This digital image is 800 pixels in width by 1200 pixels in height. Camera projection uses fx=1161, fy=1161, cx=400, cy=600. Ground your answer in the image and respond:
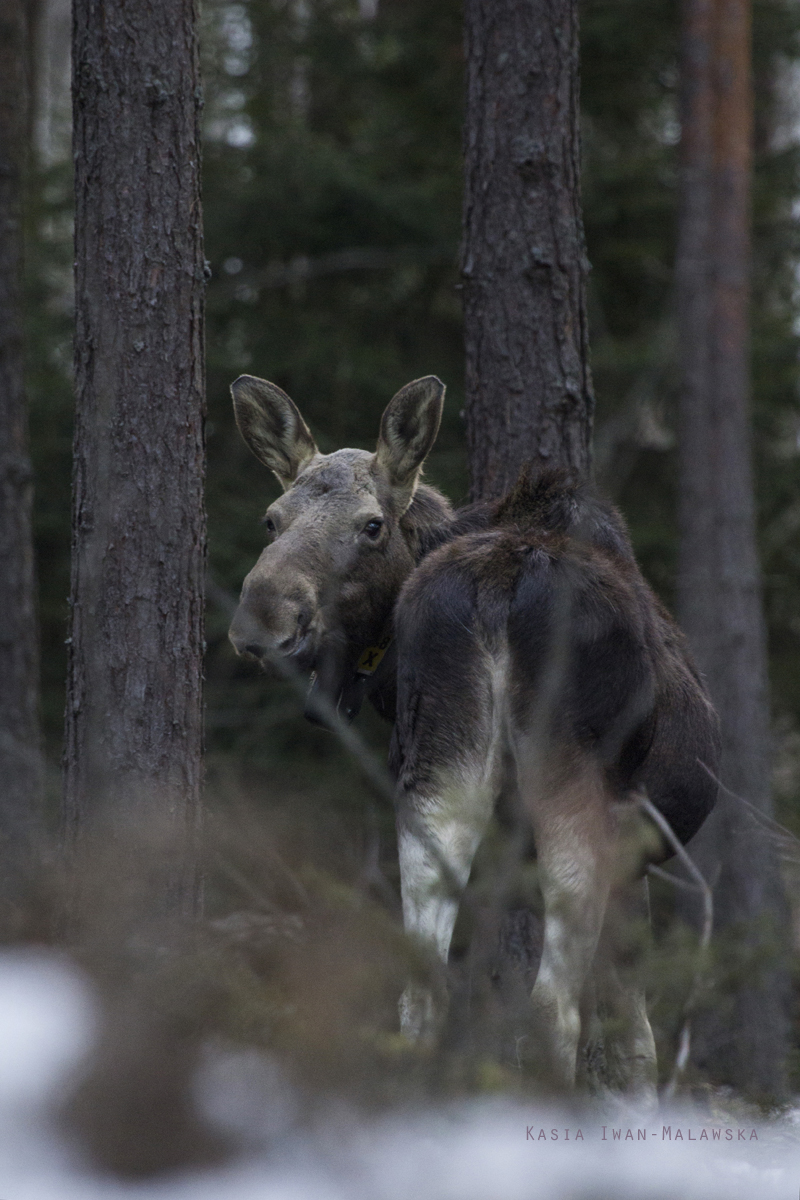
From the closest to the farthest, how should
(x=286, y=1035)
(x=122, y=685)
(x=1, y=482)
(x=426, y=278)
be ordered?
(x=286, y=1035), (x=122, y=685), (x=1, y=482), (x=426, y=278)

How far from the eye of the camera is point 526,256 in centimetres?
639

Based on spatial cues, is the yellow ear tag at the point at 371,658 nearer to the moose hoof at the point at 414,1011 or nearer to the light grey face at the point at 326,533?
the light grey face at the point at 326,533

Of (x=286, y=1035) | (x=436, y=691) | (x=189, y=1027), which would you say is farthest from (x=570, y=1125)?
(x=436, y=691)

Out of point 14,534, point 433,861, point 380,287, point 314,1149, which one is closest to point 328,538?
point 433,861

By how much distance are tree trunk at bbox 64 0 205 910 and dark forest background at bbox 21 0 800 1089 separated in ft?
16.6

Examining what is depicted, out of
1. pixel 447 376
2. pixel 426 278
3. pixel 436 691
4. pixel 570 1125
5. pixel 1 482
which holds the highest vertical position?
pixel 426 278

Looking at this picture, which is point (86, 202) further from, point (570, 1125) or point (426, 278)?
point (426, 278)

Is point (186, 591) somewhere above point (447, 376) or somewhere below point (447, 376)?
below

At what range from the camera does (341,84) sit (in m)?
12.5

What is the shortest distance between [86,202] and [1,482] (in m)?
3.68

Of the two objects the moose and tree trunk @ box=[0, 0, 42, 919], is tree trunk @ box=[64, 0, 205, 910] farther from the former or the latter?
tree trunk @ box=[0, 0, 42, 919]

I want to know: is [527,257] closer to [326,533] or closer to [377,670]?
[326,533]

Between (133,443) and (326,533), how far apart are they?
90cm

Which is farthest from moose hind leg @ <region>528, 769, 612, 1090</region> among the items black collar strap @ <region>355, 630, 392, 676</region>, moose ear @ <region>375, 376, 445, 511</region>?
moose ear @ <region>375, 376, 445, 511</region>
